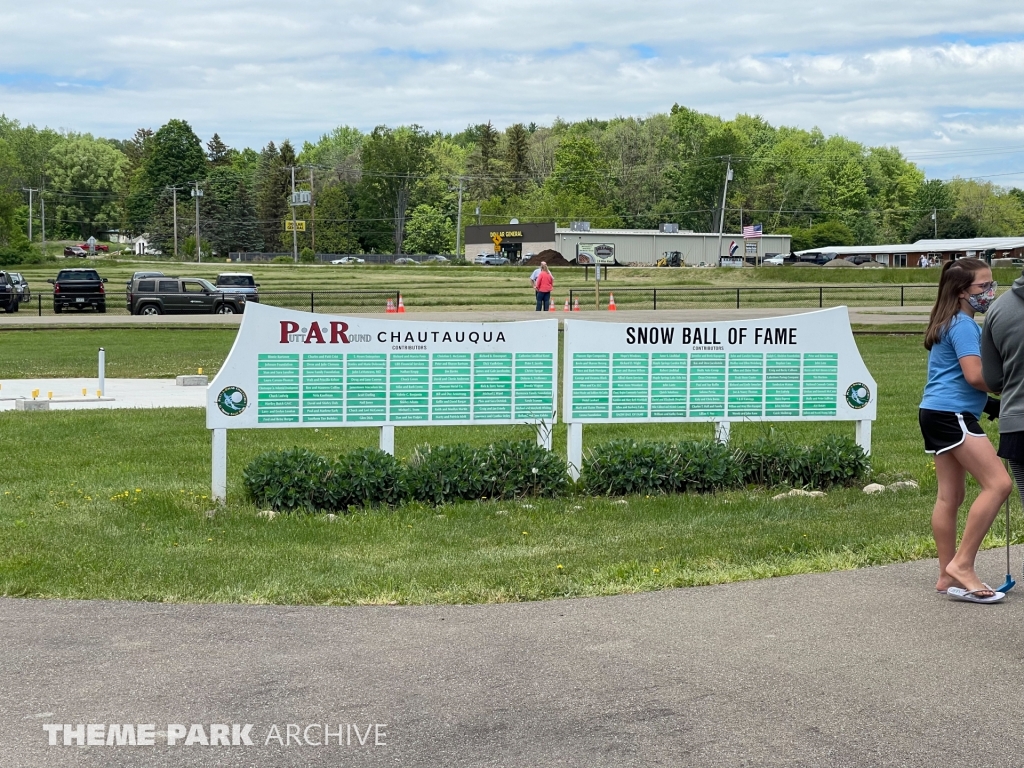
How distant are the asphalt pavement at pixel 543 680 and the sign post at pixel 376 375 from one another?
2944mm

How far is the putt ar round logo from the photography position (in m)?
8.80

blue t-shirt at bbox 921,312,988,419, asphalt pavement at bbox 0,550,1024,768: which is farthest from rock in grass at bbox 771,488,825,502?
blue t-shirt at bbox 921,312,988,419

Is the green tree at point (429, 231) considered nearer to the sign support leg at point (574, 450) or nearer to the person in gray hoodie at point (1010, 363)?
the sign support leg at point (574, 450)

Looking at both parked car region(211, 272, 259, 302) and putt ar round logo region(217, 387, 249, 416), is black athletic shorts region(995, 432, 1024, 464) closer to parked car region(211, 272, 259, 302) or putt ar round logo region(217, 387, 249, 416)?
putt ar round logo region(217, 387, 249, 416)

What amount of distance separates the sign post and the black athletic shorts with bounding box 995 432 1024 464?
12.6ft

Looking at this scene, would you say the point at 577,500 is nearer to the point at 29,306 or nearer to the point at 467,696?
the point at 467,696

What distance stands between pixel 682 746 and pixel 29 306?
48316 millimetres

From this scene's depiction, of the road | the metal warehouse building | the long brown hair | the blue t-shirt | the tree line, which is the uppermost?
the tree line

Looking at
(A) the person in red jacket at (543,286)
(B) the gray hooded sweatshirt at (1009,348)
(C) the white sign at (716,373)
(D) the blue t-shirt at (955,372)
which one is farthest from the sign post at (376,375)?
(A) the person in red jacket at (543,286)

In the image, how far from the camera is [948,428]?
6.04 m

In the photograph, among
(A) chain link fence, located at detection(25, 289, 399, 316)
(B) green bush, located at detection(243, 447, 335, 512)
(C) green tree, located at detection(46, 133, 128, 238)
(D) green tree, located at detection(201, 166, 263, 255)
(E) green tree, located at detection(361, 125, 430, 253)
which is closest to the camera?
(B) green bush, located at detection(243, 447, 335, 512)

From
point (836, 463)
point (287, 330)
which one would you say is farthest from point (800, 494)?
point (287, 330)

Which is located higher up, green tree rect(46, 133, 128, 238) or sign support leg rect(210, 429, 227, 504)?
green tree rect(46, 133, 128, 238)

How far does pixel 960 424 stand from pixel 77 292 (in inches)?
1691
